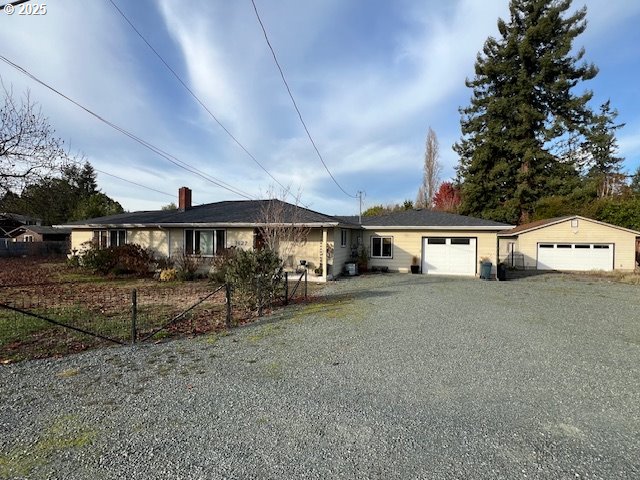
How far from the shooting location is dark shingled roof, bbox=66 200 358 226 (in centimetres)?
1561

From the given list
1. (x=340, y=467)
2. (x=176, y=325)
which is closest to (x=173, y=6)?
(x=176, y=325)

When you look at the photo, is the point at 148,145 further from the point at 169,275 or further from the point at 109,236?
the point at 169,275

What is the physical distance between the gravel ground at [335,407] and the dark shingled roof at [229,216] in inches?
368

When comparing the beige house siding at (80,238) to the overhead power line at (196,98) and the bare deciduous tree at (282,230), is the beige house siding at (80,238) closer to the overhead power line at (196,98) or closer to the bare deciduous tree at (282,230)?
the overhead power line at (196,98)

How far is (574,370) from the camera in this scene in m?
4.73

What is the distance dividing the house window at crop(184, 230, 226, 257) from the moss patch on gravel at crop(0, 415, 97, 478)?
13494mm

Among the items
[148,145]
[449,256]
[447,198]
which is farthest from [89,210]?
[447,198]

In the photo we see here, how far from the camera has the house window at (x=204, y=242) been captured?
16514mm

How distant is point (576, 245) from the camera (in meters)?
20.0

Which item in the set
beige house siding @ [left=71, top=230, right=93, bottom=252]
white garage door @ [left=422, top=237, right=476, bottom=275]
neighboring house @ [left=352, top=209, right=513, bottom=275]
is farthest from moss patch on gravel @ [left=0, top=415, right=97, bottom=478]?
beige house siding @ [left=71, top=230, right=93, bottom=252]

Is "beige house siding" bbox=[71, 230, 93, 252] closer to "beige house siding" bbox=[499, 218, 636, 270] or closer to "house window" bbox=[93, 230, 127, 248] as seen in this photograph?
"house window" bbox=[93, 230, 127, 248]

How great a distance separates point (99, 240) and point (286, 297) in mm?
14683

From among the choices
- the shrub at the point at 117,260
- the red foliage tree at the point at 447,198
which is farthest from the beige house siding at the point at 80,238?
the red foliage tree at the point at 447,198

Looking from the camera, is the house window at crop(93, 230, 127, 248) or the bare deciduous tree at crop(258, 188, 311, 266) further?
the house window at crop(93, 230, 127, 248)
